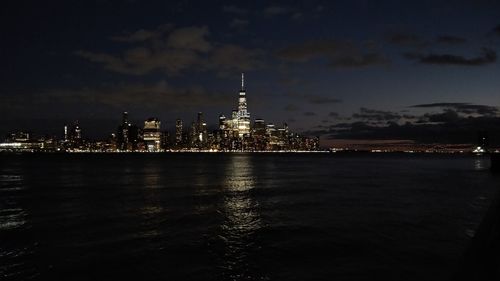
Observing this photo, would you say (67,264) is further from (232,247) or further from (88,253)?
(232,247)

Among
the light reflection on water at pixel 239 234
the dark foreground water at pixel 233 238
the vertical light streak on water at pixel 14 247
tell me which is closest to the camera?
the vertical light streak on water at pixel 14 247

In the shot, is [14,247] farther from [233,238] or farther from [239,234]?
[239,234]

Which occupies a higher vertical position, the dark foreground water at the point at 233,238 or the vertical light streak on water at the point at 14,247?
the vertical light streak on water at the point at 14,247

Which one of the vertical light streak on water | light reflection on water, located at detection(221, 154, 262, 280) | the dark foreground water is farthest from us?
light reflection on water, located at detection(221, 154, 262, 280)

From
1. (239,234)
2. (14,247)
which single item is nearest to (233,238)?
(239,234)

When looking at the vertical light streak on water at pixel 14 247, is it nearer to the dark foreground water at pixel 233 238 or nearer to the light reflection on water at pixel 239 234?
the dark foreground water at pixel 233 238

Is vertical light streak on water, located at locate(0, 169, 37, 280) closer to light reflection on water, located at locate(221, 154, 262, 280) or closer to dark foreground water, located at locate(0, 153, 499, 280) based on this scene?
dark foreground water, located at locate(0, 153, 499, 280)

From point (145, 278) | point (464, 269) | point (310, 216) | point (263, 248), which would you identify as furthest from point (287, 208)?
point (464, 269)

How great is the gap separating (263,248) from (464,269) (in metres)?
15.3

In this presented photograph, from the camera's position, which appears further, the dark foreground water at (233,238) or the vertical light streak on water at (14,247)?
the dark foreground water at (233,238)

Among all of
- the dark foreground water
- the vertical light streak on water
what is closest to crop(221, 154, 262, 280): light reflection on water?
the dark foreground water

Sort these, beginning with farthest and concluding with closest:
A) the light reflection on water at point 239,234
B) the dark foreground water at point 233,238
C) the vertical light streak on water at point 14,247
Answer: the light reflection on water at point 239,234 → the dark foreground water at point 233,238 → the vertical light streak on water at point 14,247

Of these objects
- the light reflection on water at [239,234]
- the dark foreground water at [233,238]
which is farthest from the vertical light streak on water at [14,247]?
the light reflection on water at [239,234]

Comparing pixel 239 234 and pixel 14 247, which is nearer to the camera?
pixel 14 247
